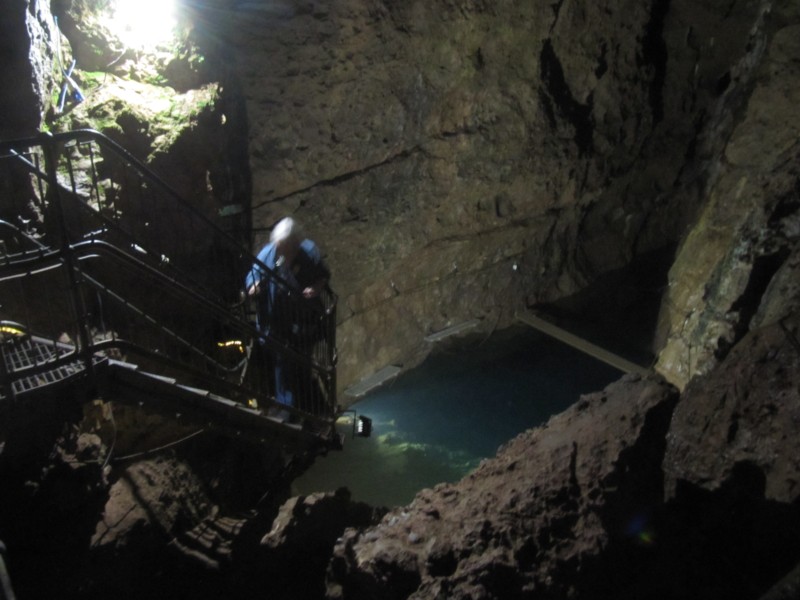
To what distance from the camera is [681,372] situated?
502cm

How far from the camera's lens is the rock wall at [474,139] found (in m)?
6.91

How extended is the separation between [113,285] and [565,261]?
22.7ft

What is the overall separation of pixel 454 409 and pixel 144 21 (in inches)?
352

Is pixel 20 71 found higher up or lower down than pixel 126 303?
higher up

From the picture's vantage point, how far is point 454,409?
11.9 m

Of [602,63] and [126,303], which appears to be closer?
[126,303]

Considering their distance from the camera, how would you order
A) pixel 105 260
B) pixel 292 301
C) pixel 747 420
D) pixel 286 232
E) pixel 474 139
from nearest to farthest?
pixel 747 420
pixel 105 260
pixel 292 301
pixel 286 232
pixel 474 139

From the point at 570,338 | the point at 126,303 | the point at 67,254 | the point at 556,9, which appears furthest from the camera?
the point at 570,338

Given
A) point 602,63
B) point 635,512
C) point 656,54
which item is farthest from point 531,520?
point 656,54

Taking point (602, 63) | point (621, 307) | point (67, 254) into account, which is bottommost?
point (621, 307)

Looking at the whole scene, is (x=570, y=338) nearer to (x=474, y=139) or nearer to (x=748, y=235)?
(x=474, y=139)

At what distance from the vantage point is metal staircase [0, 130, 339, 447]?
3.60 meters

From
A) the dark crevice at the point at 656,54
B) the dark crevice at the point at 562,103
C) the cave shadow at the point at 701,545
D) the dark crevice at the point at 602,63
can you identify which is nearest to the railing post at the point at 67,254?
the cave shadow at the point at 701,545

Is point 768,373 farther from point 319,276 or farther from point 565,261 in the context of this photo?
point 565,261
